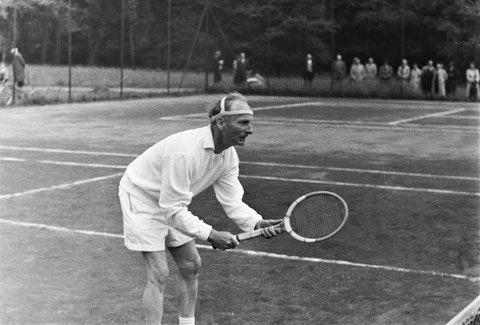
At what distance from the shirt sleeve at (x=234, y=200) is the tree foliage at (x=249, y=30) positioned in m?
23.0

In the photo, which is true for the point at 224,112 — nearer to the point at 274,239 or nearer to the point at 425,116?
the point at 274,239

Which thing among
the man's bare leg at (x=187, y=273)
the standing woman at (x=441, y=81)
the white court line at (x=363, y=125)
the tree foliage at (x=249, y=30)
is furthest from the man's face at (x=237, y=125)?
the standing woman at (x=441, y=81)

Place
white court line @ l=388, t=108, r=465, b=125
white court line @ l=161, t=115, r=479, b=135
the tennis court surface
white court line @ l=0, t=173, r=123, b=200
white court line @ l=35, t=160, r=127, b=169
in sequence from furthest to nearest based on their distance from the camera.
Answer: white court line @ l=388, t=108, r=465, b=125
white court line @ l=161, t=115, r=479, b=135
white court line @ l=35, t=160, r=127, b=169
white court line @ l=0, t=173, r=123, b=200
the tennis court surface

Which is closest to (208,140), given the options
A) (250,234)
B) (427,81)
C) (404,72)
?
(250,234)

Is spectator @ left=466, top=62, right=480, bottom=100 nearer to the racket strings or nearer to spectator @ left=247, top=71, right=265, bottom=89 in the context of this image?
spectator @ left=247, top=71, right=265, bottom=89

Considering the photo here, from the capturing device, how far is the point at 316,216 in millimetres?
5676

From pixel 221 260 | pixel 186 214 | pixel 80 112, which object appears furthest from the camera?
pixel 80 112

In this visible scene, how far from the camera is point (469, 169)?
1469cm

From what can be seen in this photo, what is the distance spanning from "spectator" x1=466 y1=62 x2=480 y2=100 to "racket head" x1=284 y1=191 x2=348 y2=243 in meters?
29.7

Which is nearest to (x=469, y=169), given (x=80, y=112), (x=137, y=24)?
(x=80, y=112)

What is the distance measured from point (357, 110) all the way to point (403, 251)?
20844 millimetres

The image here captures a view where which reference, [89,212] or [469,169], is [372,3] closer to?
[469,169]

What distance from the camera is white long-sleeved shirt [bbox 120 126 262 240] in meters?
5.11

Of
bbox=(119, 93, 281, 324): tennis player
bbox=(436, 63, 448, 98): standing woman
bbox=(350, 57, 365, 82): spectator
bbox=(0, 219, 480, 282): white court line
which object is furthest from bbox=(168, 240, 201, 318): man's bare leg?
bbox=(350, 57, 365, 82): spectator
